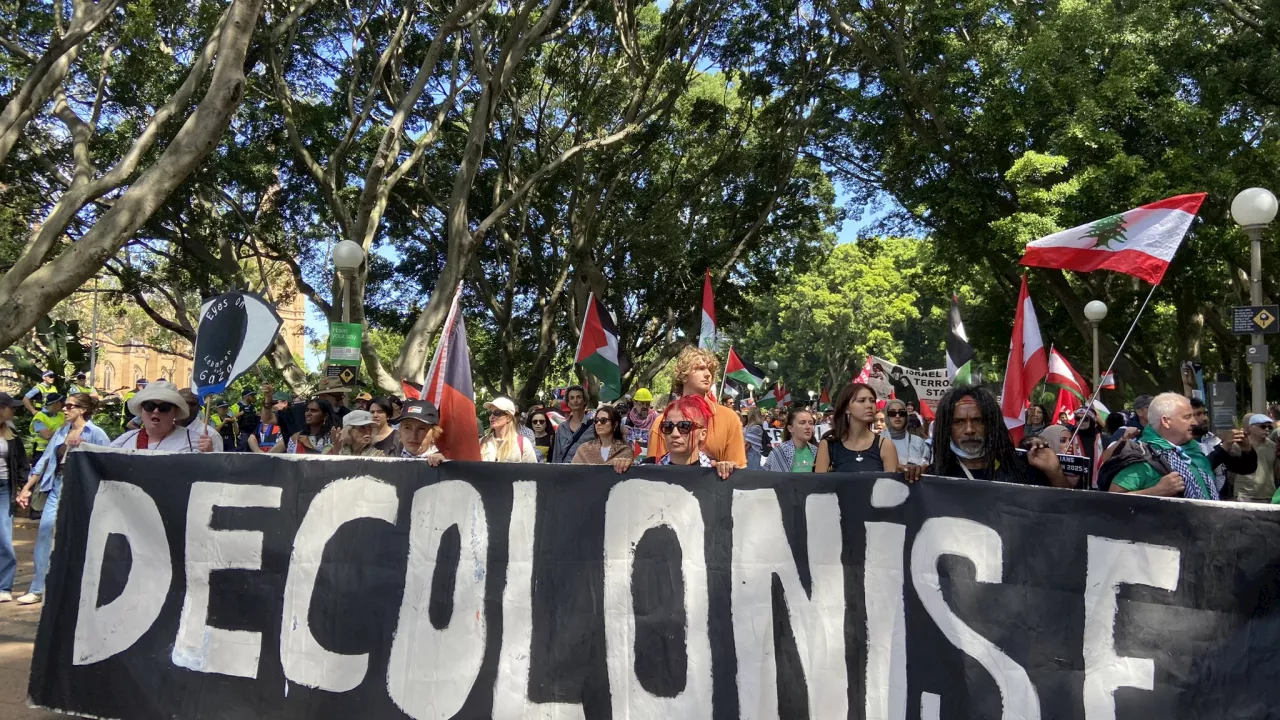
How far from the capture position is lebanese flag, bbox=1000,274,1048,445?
21.4 ft

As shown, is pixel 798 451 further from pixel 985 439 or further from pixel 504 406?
pixel 985 439

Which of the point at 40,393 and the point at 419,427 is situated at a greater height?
the point at 40,393

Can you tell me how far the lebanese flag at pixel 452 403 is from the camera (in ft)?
17.4

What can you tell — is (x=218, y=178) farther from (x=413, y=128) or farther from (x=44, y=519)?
(x=44, y=519)

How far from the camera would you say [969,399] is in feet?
13.8

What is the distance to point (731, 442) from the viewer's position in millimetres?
4930

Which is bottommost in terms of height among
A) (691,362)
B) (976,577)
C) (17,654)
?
(17,654)

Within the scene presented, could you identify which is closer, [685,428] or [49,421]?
[685,428]

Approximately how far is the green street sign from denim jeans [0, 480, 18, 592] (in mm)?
3684

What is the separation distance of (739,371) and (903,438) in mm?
7946

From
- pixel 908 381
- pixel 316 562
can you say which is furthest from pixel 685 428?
pixel 908 381

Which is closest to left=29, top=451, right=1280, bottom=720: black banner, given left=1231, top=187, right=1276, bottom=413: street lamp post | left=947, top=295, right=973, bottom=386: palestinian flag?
left=947, top=295, right=973, bottom=386: palestinian flag

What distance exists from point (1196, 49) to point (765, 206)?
899 centimetres

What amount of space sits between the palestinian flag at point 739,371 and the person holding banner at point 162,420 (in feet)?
27.9
